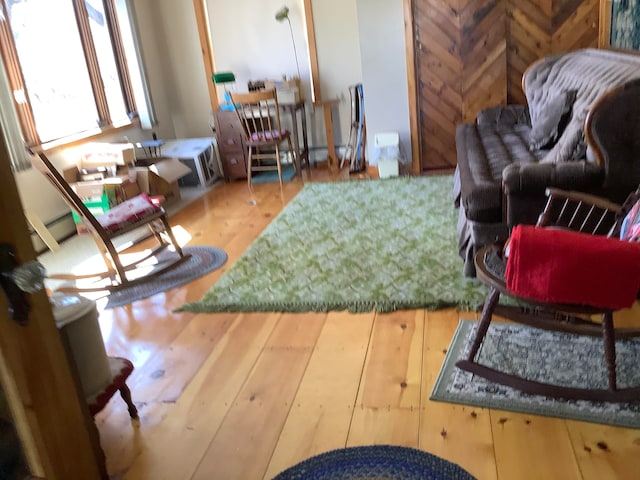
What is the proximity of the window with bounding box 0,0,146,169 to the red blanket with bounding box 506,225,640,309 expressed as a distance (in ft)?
12.0

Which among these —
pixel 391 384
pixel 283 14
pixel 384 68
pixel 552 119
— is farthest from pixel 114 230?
pixel 283 14

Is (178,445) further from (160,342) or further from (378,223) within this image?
(378,223)

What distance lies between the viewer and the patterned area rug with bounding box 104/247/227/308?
3053mm

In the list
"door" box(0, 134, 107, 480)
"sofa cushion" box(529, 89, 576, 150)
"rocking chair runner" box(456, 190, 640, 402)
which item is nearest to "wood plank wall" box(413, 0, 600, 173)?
"sofa cushion" box(529, 89, 576, 150)

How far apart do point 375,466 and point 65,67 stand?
14.1 feet

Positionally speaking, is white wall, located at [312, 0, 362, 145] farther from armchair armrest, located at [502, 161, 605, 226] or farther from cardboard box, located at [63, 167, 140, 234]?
armchair armrest, located at [502, 161, 605, 226]

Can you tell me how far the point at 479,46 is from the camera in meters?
4.74

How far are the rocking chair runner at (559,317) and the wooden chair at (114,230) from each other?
1.97 meters

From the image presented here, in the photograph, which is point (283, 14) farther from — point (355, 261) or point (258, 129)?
point (355, 261)

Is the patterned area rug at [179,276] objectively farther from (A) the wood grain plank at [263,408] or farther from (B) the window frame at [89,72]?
(B) the window frame at [89,72]

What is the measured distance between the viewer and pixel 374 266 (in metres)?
3.07

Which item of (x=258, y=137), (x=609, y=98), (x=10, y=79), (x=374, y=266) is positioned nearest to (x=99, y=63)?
(x=10, y=79)

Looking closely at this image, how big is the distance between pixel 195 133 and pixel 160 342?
4.01 metres

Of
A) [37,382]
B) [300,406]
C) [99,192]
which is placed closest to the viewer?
[37,382]
